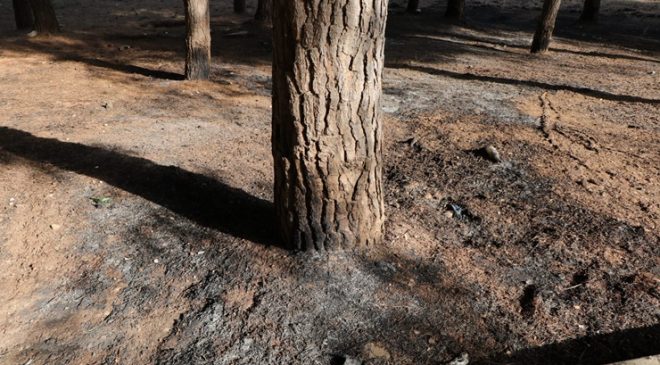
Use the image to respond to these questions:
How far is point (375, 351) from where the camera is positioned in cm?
251

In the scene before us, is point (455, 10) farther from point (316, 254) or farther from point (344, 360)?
point (344, 360)

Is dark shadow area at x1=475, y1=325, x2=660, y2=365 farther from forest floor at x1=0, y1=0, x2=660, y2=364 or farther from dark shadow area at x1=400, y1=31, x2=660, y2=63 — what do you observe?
dark shadow area at x1=400, y1=31, x2=660, y2=63

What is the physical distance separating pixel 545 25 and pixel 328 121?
8811 mm

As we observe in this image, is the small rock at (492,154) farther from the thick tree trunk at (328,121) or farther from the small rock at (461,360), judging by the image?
the small rock at (461,360)

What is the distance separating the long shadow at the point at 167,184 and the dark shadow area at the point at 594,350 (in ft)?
5.21

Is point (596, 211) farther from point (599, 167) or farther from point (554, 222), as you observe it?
point (599, 167)

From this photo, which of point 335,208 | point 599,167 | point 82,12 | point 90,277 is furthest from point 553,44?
point 82,12

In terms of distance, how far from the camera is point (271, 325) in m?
2.67

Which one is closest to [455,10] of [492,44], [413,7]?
[413,7]

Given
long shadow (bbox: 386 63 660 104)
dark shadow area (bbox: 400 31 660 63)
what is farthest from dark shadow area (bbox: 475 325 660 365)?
dark shadow area (bbox: 400 31 660 63)

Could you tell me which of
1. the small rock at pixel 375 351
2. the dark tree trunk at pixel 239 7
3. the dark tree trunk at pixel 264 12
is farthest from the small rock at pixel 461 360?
the dark tree trunk at pixel 239 7

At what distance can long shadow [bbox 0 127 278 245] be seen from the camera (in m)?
3.59

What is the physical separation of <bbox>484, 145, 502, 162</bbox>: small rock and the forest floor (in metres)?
0.06

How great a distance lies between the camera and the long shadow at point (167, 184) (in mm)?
3586
